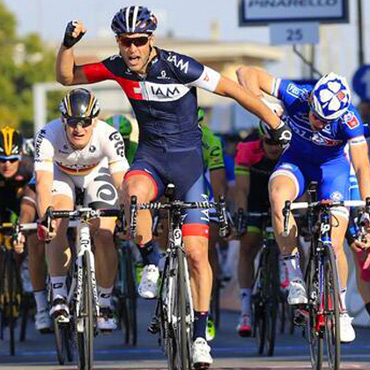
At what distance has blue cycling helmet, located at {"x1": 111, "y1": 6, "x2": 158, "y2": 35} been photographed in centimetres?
1123

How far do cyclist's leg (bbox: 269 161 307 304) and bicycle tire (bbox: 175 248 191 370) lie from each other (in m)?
1.05

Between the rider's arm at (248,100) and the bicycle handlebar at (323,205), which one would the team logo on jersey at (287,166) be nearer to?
the bicycle handlebar at (323,205)

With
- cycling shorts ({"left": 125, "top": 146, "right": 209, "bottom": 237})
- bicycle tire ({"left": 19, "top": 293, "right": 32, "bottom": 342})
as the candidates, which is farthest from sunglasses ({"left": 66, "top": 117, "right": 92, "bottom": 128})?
bicycle tire ({"left": 19, "top": 293, "right": 32, "bottom": 342})

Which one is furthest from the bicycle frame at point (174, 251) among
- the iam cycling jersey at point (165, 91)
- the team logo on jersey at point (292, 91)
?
the team logo on jersey at point (292, 91)

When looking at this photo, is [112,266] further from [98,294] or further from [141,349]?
[141,349]

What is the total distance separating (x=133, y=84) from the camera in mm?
11398

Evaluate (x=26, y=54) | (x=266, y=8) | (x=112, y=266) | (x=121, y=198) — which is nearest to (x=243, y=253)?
(x=112, y=266)

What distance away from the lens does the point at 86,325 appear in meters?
11.6

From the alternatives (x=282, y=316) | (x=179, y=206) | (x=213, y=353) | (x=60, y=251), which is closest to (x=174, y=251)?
(x=179, y=206)

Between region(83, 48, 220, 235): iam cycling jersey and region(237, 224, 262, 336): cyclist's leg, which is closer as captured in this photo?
region(83, 48, 220, 235): iam cycling jersey

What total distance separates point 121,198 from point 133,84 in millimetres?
828

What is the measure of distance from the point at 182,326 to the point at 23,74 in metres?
77.7

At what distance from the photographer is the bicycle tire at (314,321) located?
1129 centimetres

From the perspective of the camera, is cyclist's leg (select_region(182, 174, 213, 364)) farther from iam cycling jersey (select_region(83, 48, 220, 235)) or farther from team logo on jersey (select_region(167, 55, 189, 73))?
team logo on jersey (select_region(167, 55, 189, 73))
